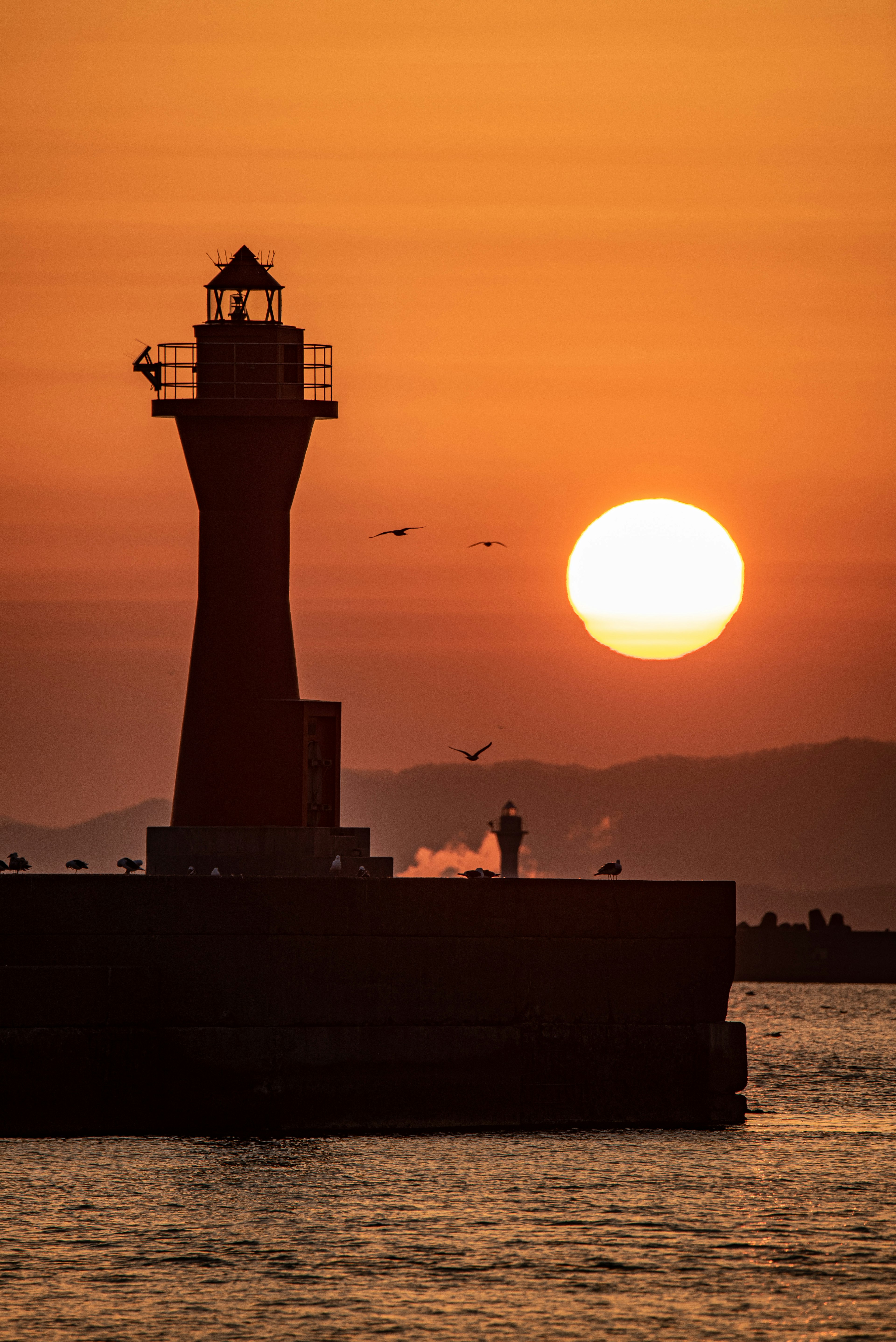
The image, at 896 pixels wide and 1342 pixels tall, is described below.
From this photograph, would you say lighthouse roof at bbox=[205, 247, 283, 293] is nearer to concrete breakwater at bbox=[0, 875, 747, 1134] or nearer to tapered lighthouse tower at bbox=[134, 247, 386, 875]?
tapered lighthouse tower at bbox=[134, 247, 386, 875]

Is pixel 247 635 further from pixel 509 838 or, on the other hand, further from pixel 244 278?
pixel 509 838

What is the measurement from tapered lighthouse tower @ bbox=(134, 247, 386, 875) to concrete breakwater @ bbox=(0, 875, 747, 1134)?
325cm

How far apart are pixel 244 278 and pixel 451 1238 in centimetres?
2049

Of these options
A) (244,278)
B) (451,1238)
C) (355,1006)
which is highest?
(244,278)

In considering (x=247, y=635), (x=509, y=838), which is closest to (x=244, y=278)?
(x=247, y=635)

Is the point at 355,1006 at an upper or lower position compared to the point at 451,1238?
upper

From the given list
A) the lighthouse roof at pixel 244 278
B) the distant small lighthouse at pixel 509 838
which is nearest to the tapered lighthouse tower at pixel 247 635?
the lighthouse roof at pixel 244 278

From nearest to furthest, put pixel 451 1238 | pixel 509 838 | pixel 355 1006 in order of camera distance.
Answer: pixel 451 1238 → pixel 355 1006 → pixel 509 838

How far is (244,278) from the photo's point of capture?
4234 centimetres

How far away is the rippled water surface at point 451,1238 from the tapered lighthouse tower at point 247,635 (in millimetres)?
6589

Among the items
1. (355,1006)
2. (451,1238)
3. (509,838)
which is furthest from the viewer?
(509,838)

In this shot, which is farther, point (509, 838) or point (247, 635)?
point (509, 838)

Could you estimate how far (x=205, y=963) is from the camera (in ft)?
121

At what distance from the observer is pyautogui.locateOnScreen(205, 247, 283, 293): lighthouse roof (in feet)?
139
